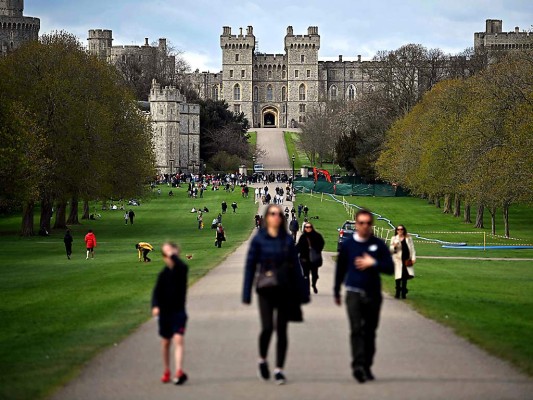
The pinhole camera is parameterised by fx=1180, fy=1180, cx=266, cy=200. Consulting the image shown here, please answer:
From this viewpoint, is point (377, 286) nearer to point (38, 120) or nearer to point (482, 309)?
point (482, 309)

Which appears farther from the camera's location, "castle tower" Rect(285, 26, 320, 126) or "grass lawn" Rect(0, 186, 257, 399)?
"castle tower" Rect(285, 26, 320, 126)

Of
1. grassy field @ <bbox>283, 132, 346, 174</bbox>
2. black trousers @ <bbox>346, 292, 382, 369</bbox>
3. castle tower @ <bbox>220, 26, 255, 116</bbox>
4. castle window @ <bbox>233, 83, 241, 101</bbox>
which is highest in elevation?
castle tower @ <bbox>220, 26, 255, 116</bbox>

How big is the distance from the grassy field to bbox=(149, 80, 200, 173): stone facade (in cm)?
1347

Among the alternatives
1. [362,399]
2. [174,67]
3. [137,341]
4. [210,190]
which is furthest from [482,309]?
[174,67]

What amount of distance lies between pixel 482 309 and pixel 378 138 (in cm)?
8899

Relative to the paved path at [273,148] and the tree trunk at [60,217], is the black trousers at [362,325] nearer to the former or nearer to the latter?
the tree trunk at [60,217]

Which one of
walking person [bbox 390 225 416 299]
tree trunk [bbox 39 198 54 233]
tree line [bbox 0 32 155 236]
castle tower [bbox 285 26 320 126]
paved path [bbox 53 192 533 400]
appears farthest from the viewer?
castle tower [bbox 285 26 320 126]

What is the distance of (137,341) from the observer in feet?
50.3

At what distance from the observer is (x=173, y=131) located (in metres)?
130

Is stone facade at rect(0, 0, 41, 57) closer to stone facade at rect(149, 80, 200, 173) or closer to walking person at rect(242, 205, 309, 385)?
stone facade at rect(149, 80, 200, 173)

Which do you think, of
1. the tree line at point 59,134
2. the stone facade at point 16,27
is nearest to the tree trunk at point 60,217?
the tree line at point 59,134

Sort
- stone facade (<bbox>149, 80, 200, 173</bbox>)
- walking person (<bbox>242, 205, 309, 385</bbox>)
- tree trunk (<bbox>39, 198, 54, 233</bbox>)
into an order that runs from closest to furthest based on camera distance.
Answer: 1. walking person (<bbox>242, 205, 309, 385</bbox>)
2. tree trunk (<bbox>39, 198, 54, 233</bbox>)
3. stone facade (<bbox>149, 80, 200, 173</bbox>)

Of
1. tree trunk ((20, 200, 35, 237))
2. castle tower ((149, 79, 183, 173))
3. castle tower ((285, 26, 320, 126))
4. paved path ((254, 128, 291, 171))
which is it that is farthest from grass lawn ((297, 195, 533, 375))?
castle tower ((285, 26, 320, 126))

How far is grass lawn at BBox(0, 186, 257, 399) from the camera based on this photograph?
1416 cm
